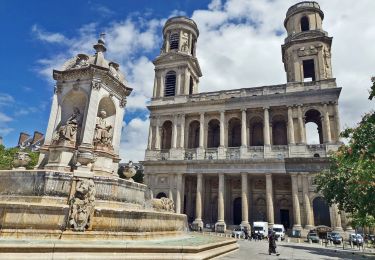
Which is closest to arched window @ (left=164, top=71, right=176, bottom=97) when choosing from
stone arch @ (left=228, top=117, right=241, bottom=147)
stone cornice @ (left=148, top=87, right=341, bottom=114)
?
stone cornice @ (left=148, top=87, right=341, bottom=114)

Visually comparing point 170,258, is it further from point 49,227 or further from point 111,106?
point 111,106

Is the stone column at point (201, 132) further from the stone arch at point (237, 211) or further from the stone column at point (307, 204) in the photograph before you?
the stone column at point (307, 204)

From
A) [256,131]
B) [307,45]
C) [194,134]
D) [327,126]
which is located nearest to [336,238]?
[327,126]

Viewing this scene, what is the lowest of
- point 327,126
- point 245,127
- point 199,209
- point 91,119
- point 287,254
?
point 287,254

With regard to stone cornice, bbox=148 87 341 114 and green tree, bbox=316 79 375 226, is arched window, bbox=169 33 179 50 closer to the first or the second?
stone cornice, bbox=148 87 341 114

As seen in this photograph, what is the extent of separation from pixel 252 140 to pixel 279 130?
3873 millimetres

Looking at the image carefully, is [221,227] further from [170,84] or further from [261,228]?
[170,84]

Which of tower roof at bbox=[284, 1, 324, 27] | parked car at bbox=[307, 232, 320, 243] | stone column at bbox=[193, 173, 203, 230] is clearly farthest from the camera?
tower roof at bbox=[284, 1, 324, 27]

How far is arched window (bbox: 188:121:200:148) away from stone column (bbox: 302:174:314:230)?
15716 mm

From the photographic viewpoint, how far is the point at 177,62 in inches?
1646

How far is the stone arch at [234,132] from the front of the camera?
39188 millimetres

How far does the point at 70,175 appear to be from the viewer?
853cm

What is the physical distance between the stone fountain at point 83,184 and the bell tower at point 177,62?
28627 millimetres

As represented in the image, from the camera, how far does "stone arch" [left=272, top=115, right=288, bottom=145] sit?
37250 mm
